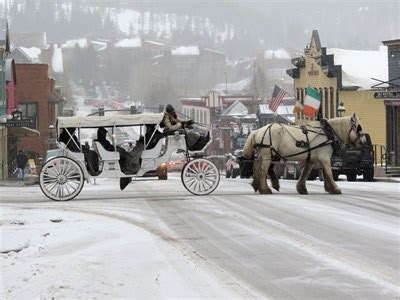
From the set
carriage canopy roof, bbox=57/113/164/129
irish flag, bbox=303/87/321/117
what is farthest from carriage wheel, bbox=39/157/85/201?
irish flag, bbox=303/87/321/117

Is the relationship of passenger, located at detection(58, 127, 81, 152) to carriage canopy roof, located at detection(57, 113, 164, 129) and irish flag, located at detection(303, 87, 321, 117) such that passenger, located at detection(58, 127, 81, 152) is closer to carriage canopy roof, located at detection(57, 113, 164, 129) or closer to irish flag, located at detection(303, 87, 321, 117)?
carriage canopy roof, located at detection(57, 113, 164, 129)

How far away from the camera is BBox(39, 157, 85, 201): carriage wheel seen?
1697 centimetres

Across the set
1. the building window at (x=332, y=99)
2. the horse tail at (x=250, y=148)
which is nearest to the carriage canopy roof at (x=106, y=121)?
the horse tail at (x=250, y=148)

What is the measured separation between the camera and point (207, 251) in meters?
9.84

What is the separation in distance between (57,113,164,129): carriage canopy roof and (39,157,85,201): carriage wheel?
0.78 meters

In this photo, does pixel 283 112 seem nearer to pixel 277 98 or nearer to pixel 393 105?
pixel 277 98

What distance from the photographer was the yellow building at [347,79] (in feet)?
153

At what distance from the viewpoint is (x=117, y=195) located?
18.4 m

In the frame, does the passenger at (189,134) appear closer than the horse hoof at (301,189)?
Yes

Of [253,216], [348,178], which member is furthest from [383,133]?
[253,216]

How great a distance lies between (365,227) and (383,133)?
35.0 meters

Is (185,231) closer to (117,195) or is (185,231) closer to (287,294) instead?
(287,294)

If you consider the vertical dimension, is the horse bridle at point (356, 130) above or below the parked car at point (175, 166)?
above

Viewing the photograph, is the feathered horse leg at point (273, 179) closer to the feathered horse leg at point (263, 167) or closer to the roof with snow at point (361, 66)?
the feathered horse leg at point (263, 167)
